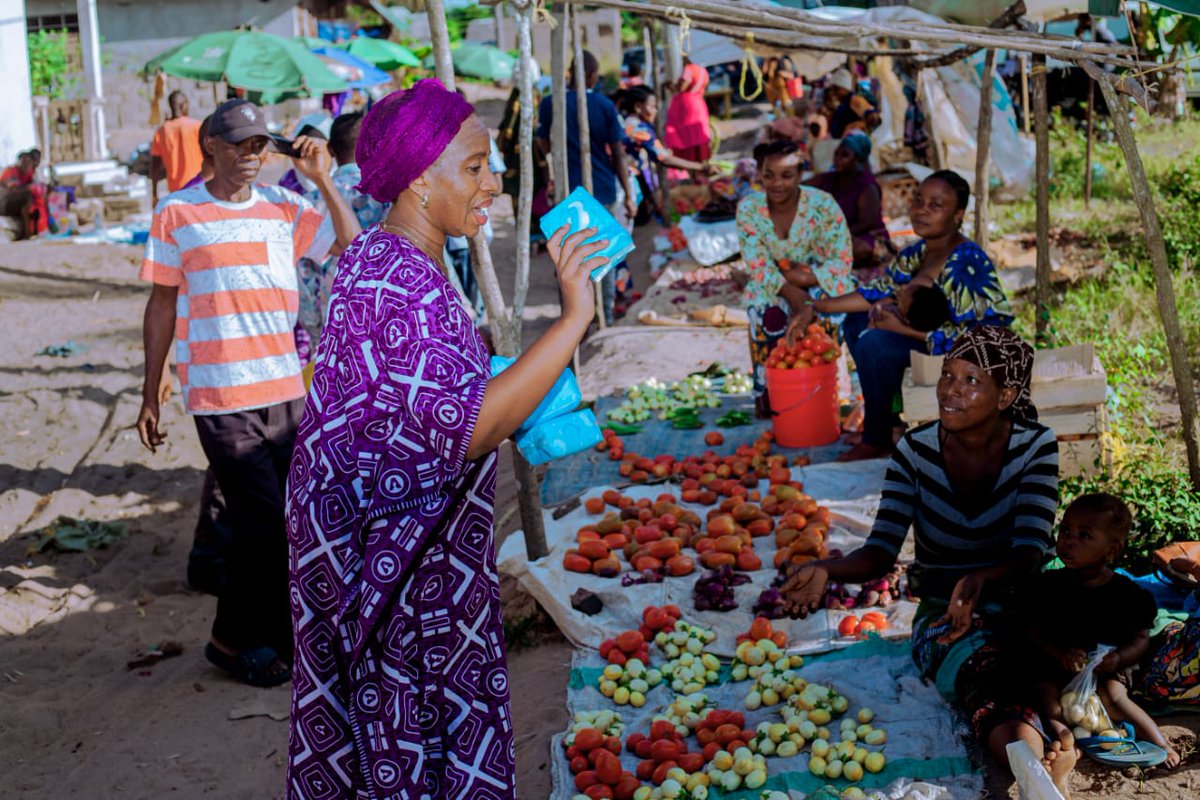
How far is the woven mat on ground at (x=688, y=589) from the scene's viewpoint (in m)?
4.18

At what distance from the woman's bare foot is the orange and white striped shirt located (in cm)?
271

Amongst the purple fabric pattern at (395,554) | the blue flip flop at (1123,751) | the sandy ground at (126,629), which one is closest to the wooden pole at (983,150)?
the sandy ground at (126,629)

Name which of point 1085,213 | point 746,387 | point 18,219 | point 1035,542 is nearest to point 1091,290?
point 746,387

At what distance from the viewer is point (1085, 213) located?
10227mm

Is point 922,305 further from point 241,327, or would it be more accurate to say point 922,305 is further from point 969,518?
point 241,327

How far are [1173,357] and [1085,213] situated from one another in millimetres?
6542

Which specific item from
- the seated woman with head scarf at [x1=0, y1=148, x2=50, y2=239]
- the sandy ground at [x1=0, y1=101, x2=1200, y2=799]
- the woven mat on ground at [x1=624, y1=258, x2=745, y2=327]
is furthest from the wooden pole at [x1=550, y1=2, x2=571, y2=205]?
the seated woman with head scarf at [x1=0, y1=148, x2=50, y2=239]

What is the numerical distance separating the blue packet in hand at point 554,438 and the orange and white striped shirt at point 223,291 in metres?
2.12

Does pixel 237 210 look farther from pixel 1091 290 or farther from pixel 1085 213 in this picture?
pixel 1085 213

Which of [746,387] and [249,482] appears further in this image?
[746,387]

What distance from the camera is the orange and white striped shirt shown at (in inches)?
163

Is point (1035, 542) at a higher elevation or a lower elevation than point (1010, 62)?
lower

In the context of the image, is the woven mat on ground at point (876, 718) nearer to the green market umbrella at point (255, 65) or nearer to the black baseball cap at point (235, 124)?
the black baseball cap at point (235, 124)

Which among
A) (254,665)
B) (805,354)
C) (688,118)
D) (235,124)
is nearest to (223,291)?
(235,124)
